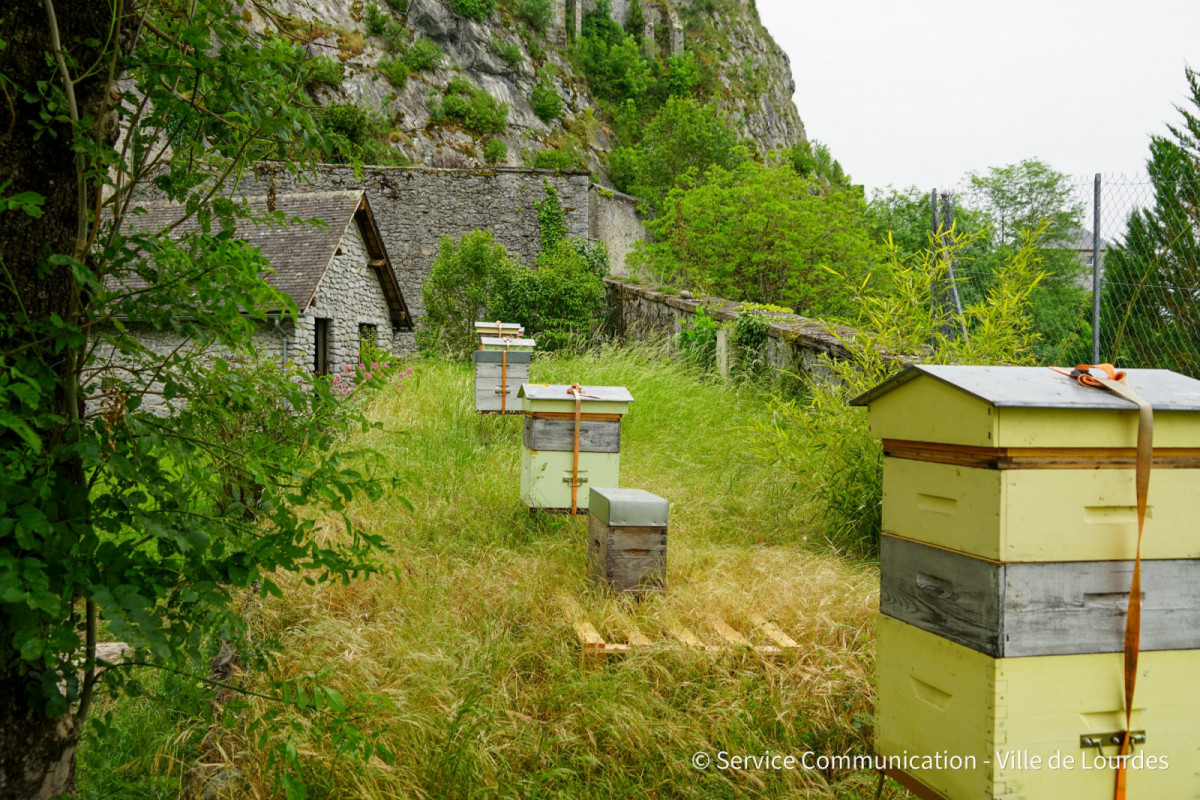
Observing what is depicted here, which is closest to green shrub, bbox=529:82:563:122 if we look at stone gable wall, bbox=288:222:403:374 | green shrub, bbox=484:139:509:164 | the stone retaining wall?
green shrub, bbox=484:139:509:164

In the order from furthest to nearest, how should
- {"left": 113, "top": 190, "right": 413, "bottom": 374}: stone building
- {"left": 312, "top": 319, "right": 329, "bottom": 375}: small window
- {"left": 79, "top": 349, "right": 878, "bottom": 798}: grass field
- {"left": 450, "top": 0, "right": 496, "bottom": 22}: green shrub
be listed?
{"left": 450, "top": 0, "right": 496, "bottom": 22}: green shrub → {"left": 312, "top": 319, "right": 329, "bottom": 375}: small window → {"left": 113, "top": 190, "right": 413, "bottom": 374}: stone building → {"left": 79, "top": 349, "right": 878, "bottom": 798}: grass field

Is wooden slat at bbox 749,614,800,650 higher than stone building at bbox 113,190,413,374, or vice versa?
stone building at bbox 113,190,413,374

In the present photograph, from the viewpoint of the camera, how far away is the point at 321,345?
53.4 ft

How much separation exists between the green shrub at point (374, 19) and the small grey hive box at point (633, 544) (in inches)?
1307

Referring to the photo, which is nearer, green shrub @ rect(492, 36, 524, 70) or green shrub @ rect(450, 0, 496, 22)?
green shrub @ rect(450, 0, 496, 22)

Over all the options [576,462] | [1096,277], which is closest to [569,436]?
[576,462]

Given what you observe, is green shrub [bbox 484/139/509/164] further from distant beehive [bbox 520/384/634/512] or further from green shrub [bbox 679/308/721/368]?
distant beehive [bbox 520/384/634/512]

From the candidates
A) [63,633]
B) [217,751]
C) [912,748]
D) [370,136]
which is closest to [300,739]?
[217,751]

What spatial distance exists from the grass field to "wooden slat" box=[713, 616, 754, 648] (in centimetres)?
4

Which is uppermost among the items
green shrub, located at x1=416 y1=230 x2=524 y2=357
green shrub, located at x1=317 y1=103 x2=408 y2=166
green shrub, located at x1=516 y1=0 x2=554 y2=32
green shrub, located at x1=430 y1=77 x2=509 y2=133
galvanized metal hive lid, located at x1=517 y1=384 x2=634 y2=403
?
green shrub, located at x1=516 y1=0 x2=554 y2=32

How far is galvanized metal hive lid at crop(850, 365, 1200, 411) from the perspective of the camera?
1.74 metres

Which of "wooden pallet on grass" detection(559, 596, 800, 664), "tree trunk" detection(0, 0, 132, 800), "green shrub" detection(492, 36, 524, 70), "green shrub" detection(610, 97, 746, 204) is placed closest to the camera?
"tree trunk" detection(0, 0, 132, 800)

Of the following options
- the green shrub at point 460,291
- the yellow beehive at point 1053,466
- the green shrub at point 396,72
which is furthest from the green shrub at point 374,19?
the yellow beehive at point 1053,466

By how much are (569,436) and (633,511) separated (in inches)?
50.4
